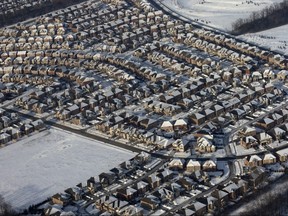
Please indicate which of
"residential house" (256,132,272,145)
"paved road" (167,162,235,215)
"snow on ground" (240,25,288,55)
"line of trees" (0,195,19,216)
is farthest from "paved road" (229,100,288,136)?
"line of trees" (0,195,19,216)

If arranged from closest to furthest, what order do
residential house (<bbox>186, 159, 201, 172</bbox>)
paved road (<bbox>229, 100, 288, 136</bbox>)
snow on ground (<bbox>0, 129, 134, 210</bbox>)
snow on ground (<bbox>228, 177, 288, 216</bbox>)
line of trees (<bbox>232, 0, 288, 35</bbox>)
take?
snow on ground (<bbox>228, 177, 288, 216</bbox>) → snow on ground (<bbox>0, 129, 134, 210</bbox>) → residential house (<bbox>186, 159, 201, 172</bbox>) → paved road (<bbox>229, 100, 288, 136</bbox>) → line of trees (<bbox>232, 0, 288, 35</bbox>)

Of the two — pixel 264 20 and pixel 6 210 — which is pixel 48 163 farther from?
pixel 264 20

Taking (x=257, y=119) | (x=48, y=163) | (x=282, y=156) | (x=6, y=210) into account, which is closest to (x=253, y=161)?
(x=282, y=156)

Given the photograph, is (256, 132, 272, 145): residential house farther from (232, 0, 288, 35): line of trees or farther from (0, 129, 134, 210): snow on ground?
(232, 0, 288, 35): line of trees

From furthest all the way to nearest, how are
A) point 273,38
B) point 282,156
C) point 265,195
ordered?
point 273,38, point 282,156, point 265,195

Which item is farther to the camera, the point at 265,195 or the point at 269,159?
the point at 269,159

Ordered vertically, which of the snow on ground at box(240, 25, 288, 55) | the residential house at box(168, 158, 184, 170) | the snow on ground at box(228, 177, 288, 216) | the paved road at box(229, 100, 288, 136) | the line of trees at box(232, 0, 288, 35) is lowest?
the snow on ground at box(228, 177, 288, 216)

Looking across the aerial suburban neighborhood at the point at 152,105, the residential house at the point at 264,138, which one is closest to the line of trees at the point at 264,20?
the aerial suburban neighborhood at the point at 152,105
